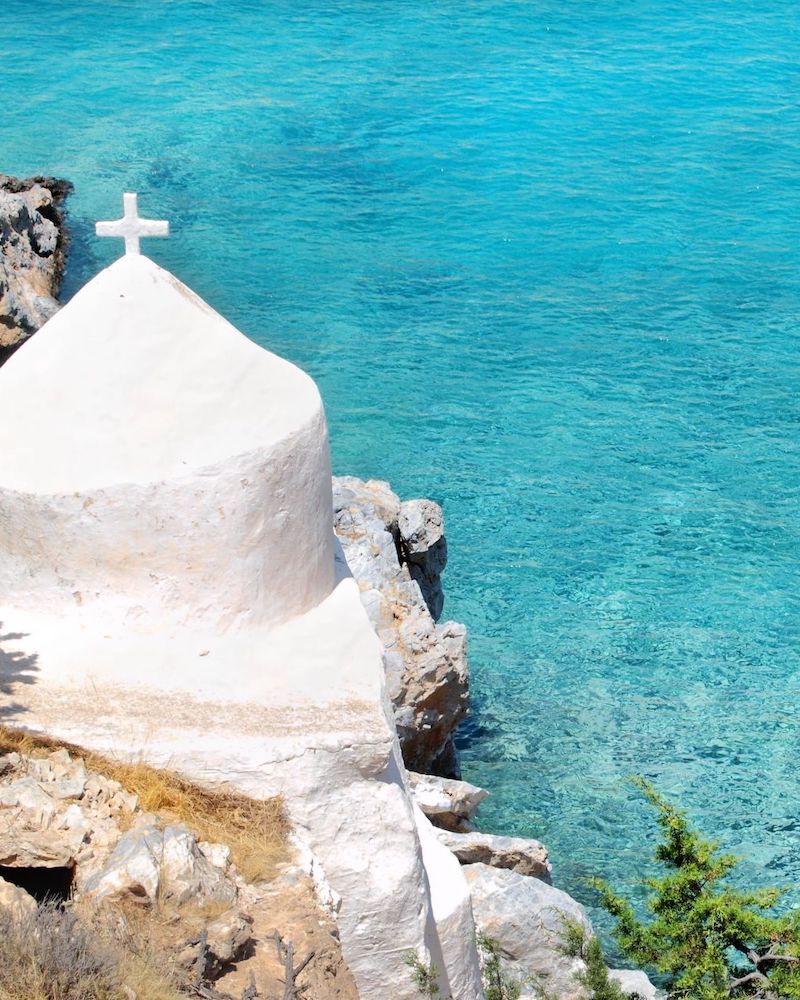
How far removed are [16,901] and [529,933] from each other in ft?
15.2

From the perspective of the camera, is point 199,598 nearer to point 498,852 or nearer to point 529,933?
point 529,933

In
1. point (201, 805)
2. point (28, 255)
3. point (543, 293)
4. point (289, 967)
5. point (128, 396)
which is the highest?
point (128, 396)

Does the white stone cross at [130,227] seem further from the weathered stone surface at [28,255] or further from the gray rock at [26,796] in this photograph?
the weathered stone surface at [28,255]

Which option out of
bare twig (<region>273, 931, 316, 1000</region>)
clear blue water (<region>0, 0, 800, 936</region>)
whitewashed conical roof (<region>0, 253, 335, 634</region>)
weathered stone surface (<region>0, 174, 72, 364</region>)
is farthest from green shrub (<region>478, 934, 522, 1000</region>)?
weathered stone surface (<region>0, 174, 72, 364</region>)

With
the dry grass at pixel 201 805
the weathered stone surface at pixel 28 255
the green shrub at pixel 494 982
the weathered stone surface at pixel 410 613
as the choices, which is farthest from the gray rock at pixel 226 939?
the weathered stone surface at pixel 28 255

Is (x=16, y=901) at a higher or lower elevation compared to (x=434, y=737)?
higher

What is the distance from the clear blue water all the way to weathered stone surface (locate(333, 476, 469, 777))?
1178mm

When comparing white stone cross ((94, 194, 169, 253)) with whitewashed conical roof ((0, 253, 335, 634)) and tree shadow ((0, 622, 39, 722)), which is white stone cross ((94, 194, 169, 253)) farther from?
tree shadow ((0, 622, 39, 722))

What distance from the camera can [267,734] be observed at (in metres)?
7.09

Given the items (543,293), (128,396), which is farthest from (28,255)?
(128,396)

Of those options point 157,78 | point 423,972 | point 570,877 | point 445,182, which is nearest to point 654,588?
point 570,877

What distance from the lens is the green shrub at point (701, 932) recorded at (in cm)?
751

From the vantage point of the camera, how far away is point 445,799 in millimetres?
11320

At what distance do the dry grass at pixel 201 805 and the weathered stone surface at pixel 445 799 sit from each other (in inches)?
171
